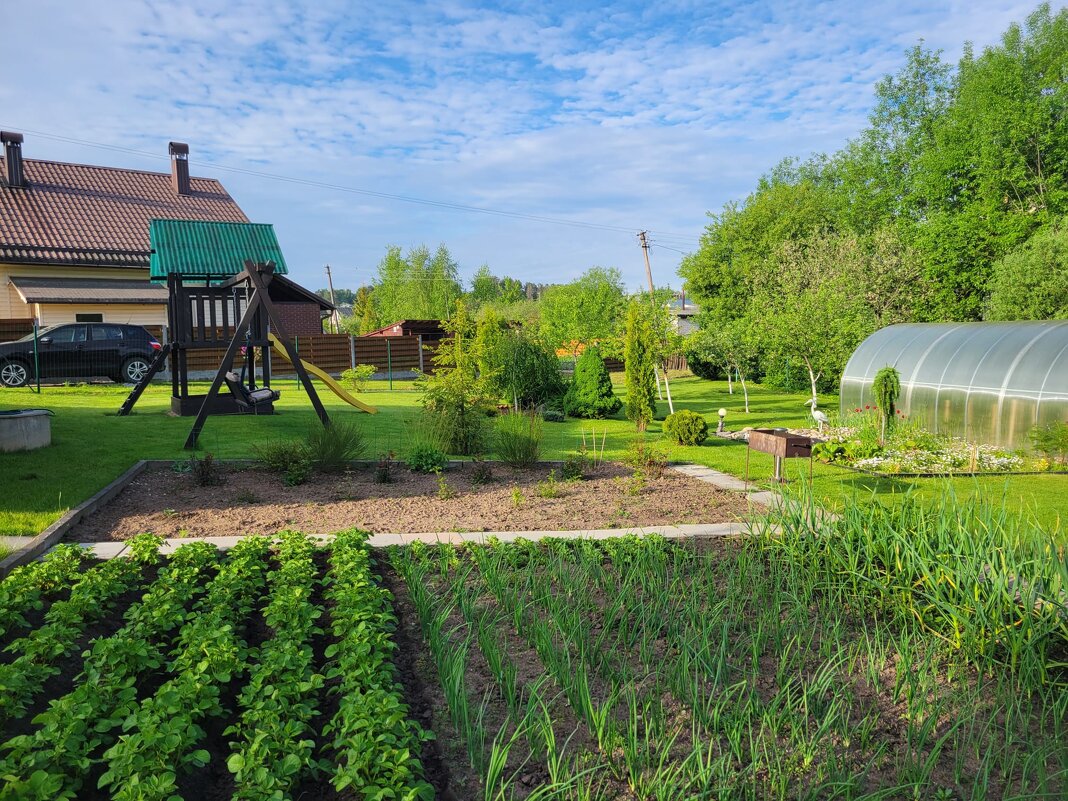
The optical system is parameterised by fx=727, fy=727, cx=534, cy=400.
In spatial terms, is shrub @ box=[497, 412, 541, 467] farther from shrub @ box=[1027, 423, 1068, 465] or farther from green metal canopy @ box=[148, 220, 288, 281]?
shrub @ box=[1027, 423, 1068, 465]

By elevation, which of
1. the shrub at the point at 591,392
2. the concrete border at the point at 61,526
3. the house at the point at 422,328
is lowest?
the concrete border at the point at 61,526

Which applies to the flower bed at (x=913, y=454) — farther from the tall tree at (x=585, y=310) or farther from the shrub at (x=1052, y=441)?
the tall tree at (x=585, y=310)

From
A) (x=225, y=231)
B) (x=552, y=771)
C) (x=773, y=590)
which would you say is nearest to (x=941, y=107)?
(x=225, y=231)

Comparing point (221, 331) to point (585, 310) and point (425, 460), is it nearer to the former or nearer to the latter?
point (425, 460)

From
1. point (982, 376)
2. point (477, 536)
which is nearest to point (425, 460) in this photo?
point (477, 536)

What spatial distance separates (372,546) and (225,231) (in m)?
9.31

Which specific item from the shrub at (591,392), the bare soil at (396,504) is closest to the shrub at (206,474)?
the bare soil at (396,504)

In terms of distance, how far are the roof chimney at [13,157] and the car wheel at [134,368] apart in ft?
40.1

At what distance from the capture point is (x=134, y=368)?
19.3 metres

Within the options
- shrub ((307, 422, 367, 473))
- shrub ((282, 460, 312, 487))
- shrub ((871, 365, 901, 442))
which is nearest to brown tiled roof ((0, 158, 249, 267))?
shrub ((307, 422, 367, 473))

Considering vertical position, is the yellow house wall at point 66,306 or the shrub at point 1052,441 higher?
the yellow house wall at point 66,306

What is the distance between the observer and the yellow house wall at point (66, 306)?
76.1 ft

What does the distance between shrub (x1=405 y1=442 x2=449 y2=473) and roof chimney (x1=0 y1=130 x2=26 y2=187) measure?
83.9 ft

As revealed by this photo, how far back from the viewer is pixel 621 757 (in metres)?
2.76
